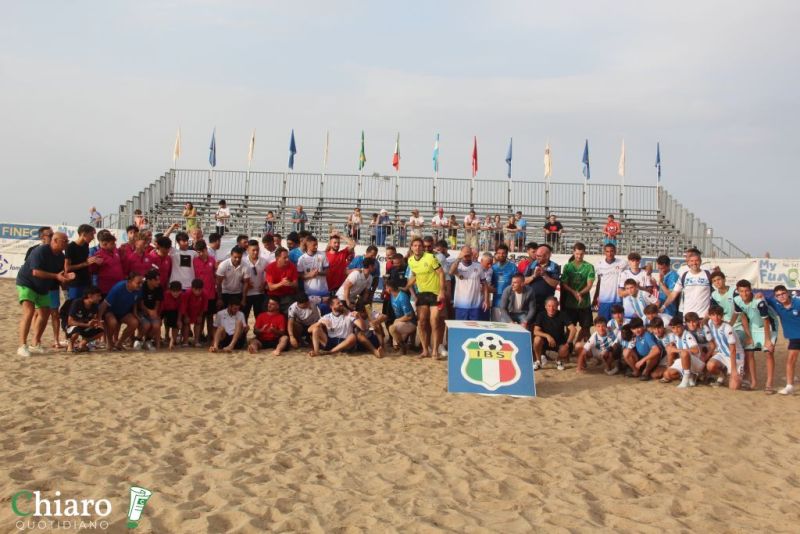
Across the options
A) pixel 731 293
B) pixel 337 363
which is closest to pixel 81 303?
pixel 337 363

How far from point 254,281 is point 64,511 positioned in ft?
22.2

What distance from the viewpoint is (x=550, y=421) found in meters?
6.77

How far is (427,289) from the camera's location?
10234 millimetres

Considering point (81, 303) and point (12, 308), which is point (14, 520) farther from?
point (12, 308)

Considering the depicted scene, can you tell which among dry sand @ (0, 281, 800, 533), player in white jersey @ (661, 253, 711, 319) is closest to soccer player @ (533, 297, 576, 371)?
dry sand @ (0, 281, 800, 533)

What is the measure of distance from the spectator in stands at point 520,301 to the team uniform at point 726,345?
2.51 metres

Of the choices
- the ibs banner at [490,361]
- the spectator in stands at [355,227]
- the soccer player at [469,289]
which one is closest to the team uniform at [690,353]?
the ibs banner at [490,361]

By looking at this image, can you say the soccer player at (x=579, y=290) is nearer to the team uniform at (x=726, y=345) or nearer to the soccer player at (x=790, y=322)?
the team uniform at (x=726, y=345)

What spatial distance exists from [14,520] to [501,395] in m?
5.16

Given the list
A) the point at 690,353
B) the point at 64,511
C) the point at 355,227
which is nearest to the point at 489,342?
the point at 690,353

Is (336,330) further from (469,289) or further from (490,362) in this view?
(490,362)

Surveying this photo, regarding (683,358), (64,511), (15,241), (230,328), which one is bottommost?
(64,511)

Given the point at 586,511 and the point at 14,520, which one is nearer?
the point at 14,520

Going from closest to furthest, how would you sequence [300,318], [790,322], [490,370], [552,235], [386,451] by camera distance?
[386,451], [490,370], [790,322], [300,318], [552,235]
